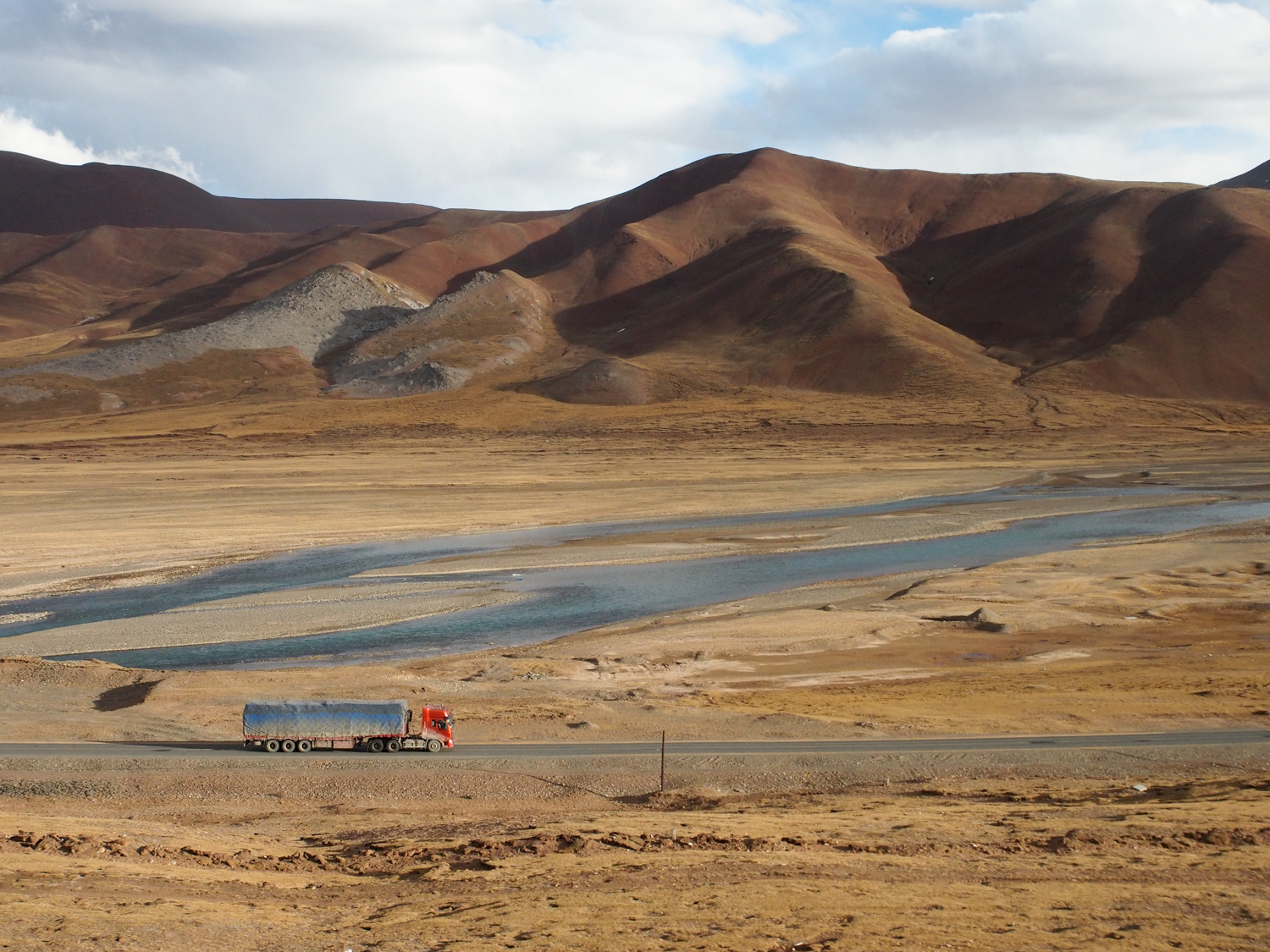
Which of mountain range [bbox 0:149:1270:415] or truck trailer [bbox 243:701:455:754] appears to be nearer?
truck trailer [bbox 243:701:455:754]

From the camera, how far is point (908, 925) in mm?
12367

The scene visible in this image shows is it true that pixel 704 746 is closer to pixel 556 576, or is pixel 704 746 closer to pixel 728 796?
pixel 728 796

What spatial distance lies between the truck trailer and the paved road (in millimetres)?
224

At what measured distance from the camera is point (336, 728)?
23375mm

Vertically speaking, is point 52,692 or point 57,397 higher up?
point 57,397

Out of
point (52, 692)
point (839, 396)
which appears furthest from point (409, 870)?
point (839, 396)

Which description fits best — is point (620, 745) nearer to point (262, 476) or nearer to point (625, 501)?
point (625, 501)

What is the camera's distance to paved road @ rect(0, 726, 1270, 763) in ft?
75.5

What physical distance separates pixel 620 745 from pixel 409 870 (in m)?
8.93

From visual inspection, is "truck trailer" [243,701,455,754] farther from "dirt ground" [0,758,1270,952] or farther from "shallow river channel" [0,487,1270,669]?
"shallow river channel" [0,487,1270,669]

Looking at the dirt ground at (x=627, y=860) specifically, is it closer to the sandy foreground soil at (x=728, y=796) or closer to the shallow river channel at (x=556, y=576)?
the sandy foreground soil at (x=728, y=796)

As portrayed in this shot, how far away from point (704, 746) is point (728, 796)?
3.18 meters

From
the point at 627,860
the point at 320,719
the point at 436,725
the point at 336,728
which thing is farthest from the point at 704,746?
the point at 627,860

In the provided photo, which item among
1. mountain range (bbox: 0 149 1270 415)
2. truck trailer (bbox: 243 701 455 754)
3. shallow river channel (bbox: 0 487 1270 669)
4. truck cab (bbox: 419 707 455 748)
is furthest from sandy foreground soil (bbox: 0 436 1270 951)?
mountain range (bbox: 0 149 1270 415)
